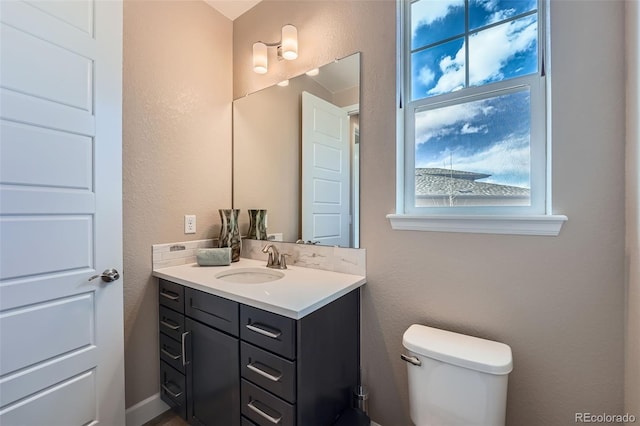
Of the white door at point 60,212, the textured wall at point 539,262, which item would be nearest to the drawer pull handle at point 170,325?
the white door at point 60,212

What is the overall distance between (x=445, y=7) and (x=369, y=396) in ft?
6.69

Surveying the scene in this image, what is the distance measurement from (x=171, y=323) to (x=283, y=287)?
0.77 meters

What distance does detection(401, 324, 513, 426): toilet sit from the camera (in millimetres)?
1000

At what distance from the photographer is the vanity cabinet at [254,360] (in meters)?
1.06

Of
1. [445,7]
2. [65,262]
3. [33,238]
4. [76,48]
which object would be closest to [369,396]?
[65,262]

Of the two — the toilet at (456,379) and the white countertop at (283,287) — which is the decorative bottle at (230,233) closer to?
the white countertop at (283,287)

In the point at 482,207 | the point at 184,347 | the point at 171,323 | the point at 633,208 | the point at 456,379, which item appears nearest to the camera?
the point at 633,208

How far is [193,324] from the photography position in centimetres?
141

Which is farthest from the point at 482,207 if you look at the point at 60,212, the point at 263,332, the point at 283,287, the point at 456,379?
the point at 60,212

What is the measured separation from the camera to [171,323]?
1.56 meters

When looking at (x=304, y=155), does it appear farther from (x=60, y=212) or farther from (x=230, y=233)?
(x=60, y=212)

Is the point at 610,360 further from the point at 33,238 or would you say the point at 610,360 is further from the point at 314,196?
the point at 33,238

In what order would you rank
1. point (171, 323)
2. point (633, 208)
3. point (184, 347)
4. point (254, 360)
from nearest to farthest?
point (633, 208)
point (254, 360)
point (184, 347)
point (171, 323)

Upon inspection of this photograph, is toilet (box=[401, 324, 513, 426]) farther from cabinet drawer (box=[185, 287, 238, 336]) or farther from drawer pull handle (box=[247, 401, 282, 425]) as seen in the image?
cabinet drawer (box=[185, 287, 238, 336])
